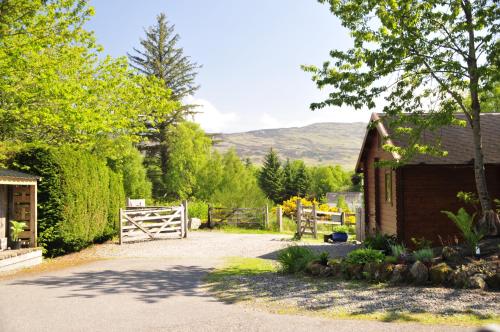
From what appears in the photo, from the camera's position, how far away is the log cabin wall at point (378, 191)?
19.0 m

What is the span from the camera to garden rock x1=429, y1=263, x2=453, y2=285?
11.1m

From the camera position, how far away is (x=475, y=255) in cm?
1234

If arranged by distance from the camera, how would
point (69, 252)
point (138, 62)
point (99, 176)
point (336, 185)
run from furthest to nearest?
point (336, 185), point (138, 62), point (99, 176), point (69, 252)

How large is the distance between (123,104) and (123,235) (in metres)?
7.05

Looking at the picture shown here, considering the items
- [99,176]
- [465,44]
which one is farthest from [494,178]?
[99,176]

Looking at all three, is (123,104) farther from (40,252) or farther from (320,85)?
(320,85)

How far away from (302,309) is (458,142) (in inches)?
461

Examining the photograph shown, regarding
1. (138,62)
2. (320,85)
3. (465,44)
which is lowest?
(320,85)

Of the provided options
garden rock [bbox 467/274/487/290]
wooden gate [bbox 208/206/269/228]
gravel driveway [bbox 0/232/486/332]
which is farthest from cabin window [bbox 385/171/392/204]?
wooden gate [bbox 208/206/269/228]

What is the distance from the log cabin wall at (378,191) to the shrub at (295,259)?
16.7 feet

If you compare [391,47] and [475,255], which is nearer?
[475,255]

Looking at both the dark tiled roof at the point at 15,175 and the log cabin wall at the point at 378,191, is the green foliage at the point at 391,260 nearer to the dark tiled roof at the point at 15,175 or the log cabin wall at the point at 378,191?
the log cabin wall at the point at 378,191

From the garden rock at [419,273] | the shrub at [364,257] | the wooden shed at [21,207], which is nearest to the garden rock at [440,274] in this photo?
the garden rock at [419,273]

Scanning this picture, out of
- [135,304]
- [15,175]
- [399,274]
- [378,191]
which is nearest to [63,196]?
[15,175]
